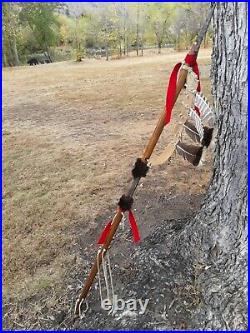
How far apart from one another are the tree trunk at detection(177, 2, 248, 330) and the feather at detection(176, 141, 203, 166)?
0.20m

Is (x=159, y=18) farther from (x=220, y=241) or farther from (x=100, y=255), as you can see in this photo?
(x=100, y=255)

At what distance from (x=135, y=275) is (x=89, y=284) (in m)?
0.26

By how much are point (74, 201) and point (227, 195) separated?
1.45 m

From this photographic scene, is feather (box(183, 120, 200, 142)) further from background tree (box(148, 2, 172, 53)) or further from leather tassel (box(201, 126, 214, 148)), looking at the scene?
background tree (box(148, 2, 172, 53))

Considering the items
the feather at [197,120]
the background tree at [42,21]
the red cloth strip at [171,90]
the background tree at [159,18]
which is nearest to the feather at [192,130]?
the feather at [197,120]

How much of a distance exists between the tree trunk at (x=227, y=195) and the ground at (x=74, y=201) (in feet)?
0.55

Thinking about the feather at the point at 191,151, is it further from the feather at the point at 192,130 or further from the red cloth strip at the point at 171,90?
the red cloth strip at the point at 171,90

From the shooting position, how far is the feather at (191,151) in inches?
55.3

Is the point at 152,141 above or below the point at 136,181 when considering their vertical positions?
above

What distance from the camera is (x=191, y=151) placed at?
1427mm

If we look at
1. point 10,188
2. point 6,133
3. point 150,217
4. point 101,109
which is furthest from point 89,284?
point 101,109

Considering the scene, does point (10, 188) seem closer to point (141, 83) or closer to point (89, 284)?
point (89, 284)

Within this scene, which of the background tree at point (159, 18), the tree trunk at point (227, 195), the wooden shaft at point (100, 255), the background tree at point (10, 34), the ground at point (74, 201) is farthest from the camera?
the background tree at point (159, 18)

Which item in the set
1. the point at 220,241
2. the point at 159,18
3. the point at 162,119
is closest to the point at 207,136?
the point at 162,119
